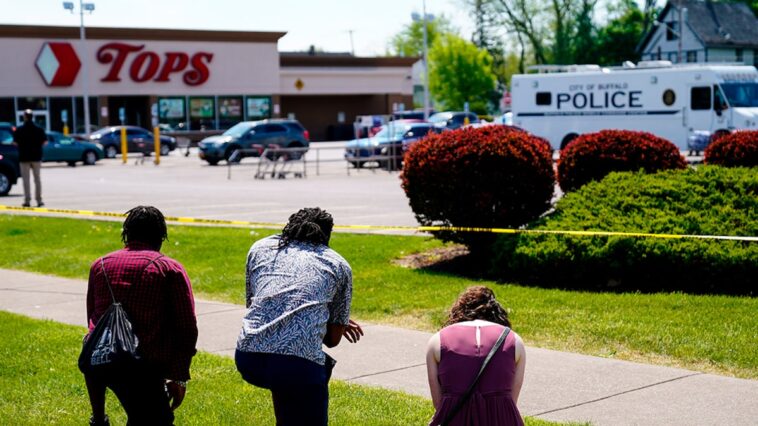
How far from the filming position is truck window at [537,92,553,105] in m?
36.5

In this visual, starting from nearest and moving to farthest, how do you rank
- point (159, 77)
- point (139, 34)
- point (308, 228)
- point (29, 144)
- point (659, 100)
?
point (308, 228) → point (29, 144) → point (659, 100) → point (139, 34) → point (159, 77)

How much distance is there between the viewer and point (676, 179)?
1209 cm

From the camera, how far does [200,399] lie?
7.11 m

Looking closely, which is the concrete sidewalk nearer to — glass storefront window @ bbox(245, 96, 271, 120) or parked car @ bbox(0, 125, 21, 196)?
parked car @ bbox(0, 125, 21, 196)

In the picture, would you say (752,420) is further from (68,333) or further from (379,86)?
(379,86)

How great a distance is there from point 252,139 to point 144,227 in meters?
36.6

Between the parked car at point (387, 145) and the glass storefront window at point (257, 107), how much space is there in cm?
2881

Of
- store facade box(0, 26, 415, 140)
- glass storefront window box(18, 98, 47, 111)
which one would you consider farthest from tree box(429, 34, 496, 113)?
glass storefront window box(18, 98, 47, 111)

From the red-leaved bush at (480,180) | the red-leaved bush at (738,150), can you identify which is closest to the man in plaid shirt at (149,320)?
the red-leaved bush at (480,180)

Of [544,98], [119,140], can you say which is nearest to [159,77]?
[119,140]

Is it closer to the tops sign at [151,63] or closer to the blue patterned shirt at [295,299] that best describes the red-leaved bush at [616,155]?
the blue patterned shirt at [295,299]

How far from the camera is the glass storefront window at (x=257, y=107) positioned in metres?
65.8

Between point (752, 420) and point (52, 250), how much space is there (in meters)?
10.9

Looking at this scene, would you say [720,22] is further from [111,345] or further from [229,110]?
[111,345]
